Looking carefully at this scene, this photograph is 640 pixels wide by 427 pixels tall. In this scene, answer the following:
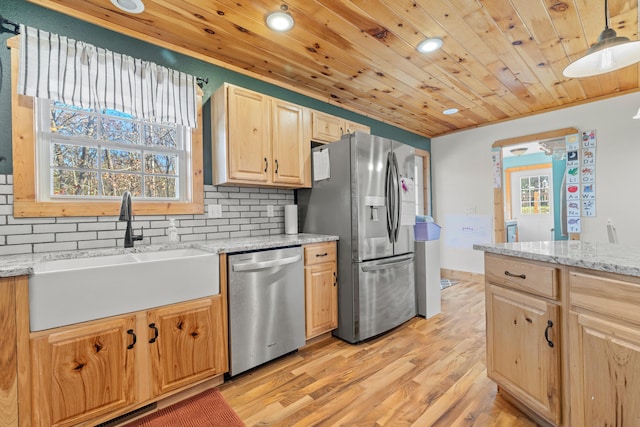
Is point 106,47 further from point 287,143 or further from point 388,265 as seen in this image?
point 388,265

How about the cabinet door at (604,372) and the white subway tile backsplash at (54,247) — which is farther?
the white subway tile backsplash at (54,247)

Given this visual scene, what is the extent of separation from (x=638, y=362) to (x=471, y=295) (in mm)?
2943

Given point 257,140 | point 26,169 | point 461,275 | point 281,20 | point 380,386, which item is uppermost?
point 281,20

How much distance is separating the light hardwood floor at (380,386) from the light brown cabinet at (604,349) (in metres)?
0.51

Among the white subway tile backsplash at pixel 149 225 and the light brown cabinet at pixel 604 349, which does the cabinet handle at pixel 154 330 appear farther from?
the light brown cabinet at pixel 604 349

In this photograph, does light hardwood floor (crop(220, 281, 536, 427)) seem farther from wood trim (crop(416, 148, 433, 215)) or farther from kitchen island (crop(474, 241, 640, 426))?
wood trim (crop(416, 148, 433, 215))

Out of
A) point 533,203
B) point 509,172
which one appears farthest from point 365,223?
point 509,172

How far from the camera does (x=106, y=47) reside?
1.97 metres

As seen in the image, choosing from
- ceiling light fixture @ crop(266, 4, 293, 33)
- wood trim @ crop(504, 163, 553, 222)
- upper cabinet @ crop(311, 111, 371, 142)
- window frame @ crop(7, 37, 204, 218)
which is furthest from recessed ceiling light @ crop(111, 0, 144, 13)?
wood trim @ crop(504, 163, 553, 222)

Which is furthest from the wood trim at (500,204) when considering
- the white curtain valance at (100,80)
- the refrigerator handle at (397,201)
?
the white curtain valance at (100,80)

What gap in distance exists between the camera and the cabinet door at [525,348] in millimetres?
1345

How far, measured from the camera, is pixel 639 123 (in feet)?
10.3

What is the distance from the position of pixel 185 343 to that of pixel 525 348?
75.2 inches

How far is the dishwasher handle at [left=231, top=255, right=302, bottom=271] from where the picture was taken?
194 cm
